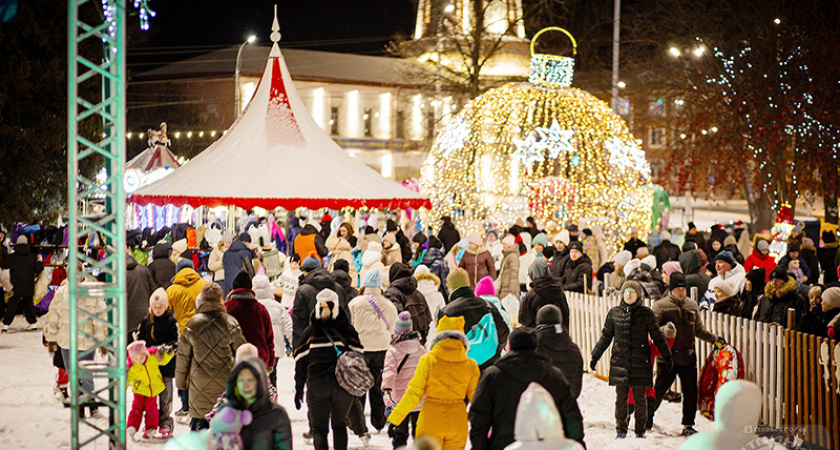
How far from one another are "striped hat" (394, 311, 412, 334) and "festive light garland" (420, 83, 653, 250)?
11024 mm

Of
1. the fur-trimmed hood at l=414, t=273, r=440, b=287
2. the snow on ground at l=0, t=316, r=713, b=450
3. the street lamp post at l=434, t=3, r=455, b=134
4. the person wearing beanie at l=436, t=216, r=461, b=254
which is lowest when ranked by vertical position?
the snow on ground at l=0, t=316, r=713, b=450

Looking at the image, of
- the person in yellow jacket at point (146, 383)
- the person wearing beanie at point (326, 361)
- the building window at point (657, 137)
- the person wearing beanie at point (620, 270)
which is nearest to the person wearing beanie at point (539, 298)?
the person wearing beanie at point (326, 361)

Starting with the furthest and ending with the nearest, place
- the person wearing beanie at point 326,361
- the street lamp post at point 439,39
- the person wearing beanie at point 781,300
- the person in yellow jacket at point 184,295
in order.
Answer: the street lamp post at point 439,39
the person in yellow jacket at point 184,295
the person wearing beanie at point 781,300
the person wearing beanie at point 326,361

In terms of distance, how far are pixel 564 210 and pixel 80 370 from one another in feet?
45.6

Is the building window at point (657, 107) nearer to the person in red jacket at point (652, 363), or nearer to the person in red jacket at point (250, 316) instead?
the person in red jacket at point (652, 363)

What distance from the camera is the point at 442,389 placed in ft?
21.0

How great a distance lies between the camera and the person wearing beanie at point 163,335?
868cm

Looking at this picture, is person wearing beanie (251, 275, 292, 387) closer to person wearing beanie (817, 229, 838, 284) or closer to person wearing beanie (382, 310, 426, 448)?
person wearing beanie (382, 310, 426, 448)

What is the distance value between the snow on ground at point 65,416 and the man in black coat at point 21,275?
2.59 metres

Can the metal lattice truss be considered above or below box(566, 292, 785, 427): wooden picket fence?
above

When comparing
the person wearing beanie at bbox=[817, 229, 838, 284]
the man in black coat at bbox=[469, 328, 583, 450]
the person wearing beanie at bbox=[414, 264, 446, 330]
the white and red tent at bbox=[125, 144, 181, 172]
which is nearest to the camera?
the man in black coat at bbox=[469, 328, 583, 450]

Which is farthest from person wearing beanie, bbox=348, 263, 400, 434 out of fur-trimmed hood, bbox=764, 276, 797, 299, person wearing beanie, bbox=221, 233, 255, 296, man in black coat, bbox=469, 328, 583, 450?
person wearing beanie, bbox=221, 233, 255, 296

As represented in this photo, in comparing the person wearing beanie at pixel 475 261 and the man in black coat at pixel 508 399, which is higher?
the person wearing beanie at pixel 475 261

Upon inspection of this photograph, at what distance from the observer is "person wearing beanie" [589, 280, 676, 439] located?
8773mm
